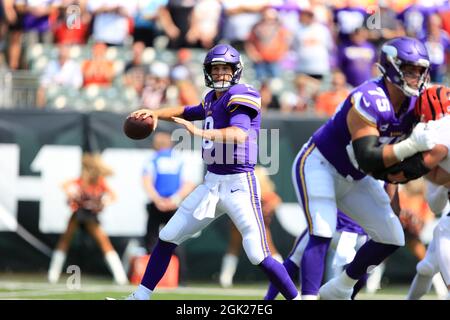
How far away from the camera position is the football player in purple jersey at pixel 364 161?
20.7 feet

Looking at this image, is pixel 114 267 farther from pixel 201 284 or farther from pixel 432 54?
pixel 432 54

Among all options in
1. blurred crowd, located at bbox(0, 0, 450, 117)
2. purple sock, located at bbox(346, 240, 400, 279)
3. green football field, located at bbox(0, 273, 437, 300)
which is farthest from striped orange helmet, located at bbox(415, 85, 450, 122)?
blurred crowd, located at bbox(0, 0, 450, 117)

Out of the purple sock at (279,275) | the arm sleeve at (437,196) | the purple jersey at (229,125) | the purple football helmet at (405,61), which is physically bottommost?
the purple sock at (279,275)

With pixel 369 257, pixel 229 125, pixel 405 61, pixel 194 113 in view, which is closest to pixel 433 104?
pixel 405 61

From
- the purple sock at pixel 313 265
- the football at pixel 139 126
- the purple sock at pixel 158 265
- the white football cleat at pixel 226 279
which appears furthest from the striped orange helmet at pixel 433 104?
the white football cleat at pixel 226 279

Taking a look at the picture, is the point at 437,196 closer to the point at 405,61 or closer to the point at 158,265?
the point at 405,61

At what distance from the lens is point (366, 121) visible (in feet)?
20.7

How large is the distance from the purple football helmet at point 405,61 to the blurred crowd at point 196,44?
529 centimetres

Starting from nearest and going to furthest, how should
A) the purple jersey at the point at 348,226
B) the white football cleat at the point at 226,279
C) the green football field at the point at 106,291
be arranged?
the purple jersey at the point at 348,226
the green football field at the point at 106,291
the white football cleat at the point at 226,279

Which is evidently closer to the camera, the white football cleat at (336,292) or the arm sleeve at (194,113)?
the white football cleat at (336,292)

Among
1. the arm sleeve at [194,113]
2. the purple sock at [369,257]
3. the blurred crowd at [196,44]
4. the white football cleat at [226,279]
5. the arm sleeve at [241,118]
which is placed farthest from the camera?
the blurred crowd at [196,44]

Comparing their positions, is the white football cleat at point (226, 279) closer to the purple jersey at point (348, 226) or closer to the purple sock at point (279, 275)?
the purple jersey at point (348, 226)

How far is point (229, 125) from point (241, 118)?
0.16 m

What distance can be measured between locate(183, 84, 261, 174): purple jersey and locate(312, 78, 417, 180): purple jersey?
551mm
